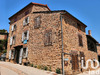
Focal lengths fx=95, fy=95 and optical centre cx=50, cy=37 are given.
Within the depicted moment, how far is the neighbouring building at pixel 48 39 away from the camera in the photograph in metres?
9.24

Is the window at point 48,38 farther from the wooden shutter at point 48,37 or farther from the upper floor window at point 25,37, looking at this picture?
the upper floor window at point 25,37

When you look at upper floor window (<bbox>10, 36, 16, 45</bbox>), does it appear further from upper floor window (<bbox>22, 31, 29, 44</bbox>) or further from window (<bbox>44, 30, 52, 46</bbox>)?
window (<bbox>44, 30, 52, 46</bbox>)

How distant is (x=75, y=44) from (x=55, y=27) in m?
3.12

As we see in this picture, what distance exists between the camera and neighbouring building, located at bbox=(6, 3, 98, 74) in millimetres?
9242

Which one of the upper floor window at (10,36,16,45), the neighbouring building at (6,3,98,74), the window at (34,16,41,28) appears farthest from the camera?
the upper floor window at (10,36,16,45)

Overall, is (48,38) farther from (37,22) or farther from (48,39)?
(37,22)

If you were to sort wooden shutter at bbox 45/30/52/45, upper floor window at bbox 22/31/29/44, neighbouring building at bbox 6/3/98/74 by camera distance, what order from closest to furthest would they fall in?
neighbouring building at bbox 6/3/98/74 < wooden shutter at bbox 45/30/52/45 < upper floor window at bbox 22/31/29/44

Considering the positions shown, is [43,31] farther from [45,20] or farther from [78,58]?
[78,58]

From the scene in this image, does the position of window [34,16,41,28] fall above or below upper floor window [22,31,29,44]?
above

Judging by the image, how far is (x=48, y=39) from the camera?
9898mm

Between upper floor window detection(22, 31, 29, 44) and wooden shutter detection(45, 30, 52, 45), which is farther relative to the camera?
upper floor window detection(22, 31, 29, 44)

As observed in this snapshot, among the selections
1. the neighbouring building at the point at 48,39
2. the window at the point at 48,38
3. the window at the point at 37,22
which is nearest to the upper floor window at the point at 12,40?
the neighbouring building at the point at 48,39

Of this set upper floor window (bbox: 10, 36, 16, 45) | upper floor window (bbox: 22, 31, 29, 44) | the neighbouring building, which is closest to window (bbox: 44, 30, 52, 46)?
the neighbouring building

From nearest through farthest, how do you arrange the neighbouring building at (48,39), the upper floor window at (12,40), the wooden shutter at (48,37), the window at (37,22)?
the neighbouring building at (48,39), the wooden shutter at (48,37), the window at (37,22), the upper floor window at (12,40)
